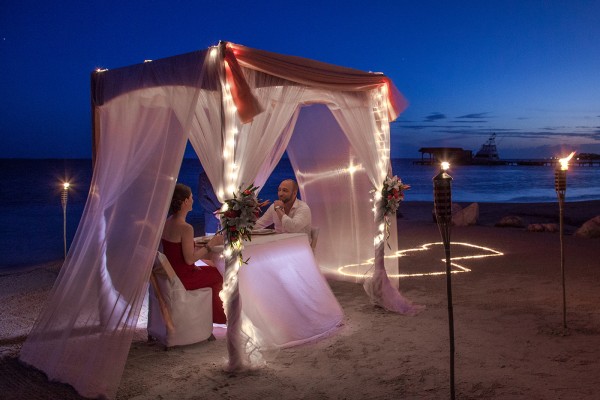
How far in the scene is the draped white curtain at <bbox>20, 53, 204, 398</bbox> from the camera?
411cm

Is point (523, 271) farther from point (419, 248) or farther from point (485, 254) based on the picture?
point (419, 248)

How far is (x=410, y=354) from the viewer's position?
4633 millimetres

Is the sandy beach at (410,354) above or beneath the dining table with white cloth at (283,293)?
beneath

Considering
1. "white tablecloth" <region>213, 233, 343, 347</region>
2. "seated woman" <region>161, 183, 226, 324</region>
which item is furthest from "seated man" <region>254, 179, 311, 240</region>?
"seated woman" <region>161, 183, 226, 324</region>

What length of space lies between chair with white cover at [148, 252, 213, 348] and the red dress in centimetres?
9

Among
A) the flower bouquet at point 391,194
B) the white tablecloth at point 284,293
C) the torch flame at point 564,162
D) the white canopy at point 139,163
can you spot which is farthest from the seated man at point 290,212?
the torch flame at point 564,162

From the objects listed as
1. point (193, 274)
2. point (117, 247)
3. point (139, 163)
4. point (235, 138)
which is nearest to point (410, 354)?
point (193, 274)

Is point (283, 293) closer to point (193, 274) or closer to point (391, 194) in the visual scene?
point (193, 274)

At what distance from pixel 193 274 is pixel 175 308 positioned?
366mm

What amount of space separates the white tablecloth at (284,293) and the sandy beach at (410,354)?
183 millimetres

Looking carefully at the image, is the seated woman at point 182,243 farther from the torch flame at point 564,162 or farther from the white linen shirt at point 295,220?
the torch flame at point 564,162

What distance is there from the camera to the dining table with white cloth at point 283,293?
4895 millimetres

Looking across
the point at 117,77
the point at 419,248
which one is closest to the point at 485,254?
the point at 419,248

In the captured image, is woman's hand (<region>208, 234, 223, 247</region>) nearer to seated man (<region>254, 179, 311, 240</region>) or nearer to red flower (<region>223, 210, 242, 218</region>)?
red flower (<region>223, 210, 242, 218</region>)
